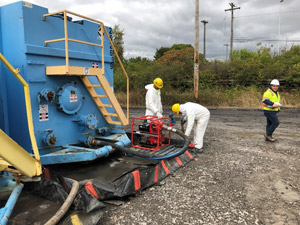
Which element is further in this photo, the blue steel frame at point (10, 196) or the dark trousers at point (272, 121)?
the dark trousers at point (272, 121)

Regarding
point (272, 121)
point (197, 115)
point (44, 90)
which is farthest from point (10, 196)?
point (272, 121)

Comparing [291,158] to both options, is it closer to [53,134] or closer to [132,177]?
[132,177]

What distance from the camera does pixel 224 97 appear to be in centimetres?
1566

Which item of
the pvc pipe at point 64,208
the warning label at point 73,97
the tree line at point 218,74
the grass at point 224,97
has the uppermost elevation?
the tree line at point 218,74

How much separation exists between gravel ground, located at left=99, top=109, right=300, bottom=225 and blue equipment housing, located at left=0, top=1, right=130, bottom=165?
1407 millimetres

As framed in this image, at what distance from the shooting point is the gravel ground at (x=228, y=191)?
135 inches

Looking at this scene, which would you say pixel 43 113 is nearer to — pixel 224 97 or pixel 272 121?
pixel 272 121

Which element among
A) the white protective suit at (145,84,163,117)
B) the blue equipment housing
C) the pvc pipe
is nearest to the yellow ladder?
the blue equipment housing

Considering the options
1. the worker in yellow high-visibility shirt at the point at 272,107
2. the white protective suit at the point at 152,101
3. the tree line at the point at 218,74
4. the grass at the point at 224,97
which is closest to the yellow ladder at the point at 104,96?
the white protective suit at the point at 152,101

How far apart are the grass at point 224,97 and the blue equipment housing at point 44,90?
11.6 meters

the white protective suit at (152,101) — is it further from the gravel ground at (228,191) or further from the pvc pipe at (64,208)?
the pvc pipe at (64,208)

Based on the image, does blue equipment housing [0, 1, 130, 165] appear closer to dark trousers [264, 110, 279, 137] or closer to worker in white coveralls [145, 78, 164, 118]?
worker in white coveralls [145, 78, 164, 118]

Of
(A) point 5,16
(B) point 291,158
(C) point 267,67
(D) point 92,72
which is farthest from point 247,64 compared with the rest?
(A) point 5,16

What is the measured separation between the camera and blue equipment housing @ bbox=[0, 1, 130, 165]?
4.12 m
